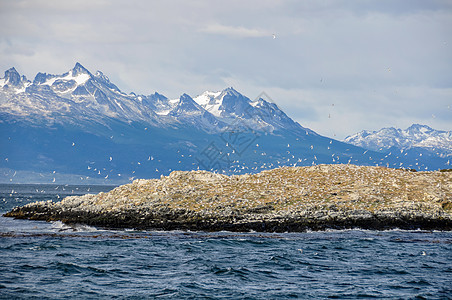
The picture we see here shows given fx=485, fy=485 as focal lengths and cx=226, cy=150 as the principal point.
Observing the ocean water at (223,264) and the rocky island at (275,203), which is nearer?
the ocean water at (223,264)

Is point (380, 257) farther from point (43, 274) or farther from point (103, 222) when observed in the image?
point (103, 222)

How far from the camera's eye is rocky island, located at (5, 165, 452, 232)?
5175cm

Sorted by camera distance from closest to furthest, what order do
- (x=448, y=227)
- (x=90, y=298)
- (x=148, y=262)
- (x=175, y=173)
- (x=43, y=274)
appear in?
(x=90, y=298) < (x=43, y=274) < (x=148, y=262) < (x=448, y=227) < (x=175, y=173)

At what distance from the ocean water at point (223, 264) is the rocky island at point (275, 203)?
3133 mm

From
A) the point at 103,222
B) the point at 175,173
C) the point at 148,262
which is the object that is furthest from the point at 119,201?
the point at 148,262

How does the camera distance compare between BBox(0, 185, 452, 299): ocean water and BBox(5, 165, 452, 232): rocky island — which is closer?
BBox(0, 185, 452, 299): ocean water

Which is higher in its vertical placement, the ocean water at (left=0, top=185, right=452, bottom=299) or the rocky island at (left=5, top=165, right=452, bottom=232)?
the rocky island at (left=5, top=165, right=452, bottom=232)

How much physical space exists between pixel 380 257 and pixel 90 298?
22691mm

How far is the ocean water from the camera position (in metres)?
27.2

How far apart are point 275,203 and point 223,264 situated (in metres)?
22.0

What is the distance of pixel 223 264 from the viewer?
3484 centimetres

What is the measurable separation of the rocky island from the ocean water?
313 cm

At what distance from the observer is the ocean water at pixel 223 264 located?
2716cm

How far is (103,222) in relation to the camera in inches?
2122
